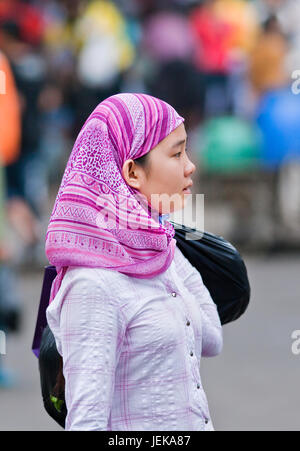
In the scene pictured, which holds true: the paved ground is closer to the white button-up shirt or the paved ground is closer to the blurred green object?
the blurred green object

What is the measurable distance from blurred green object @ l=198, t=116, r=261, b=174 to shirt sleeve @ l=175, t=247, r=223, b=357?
7839 millimetres

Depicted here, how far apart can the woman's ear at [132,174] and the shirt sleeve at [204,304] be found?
0.27 meters

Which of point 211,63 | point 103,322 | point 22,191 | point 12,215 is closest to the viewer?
point 103,322

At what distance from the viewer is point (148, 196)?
8.43 ft

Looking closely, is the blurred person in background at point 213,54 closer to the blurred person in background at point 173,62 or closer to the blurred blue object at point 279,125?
the blurred person in background at point 173,62

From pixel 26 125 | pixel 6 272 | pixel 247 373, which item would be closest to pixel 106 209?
pixel 6 272

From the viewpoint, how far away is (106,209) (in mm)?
2434

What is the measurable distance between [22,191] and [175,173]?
7570 millimetres

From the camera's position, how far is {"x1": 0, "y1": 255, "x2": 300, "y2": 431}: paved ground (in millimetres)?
5674

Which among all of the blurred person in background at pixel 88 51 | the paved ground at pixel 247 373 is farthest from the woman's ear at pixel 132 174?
the blurred person in background at pixel 88 51

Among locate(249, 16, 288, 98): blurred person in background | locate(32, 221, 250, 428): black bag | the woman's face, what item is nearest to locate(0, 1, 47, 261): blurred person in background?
locate(249, 16, 288, 98): blurred person in background

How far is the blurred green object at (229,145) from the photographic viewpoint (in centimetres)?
1055
